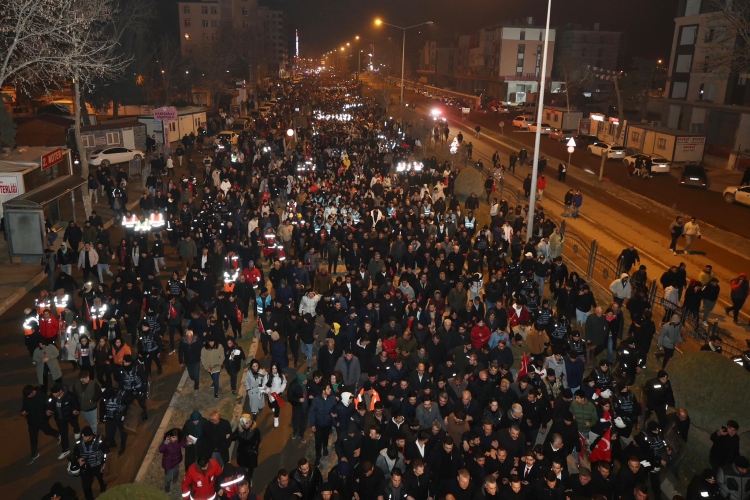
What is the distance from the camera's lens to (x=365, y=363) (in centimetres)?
1045

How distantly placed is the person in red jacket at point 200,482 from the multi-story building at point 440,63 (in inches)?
4334

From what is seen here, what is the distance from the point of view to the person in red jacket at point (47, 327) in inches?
428

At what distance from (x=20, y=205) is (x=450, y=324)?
43.6 ft

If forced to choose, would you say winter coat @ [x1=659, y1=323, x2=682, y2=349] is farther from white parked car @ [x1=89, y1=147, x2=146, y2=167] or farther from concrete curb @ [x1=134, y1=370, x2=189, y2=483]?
white parked car @ [x1=89, y1=147, x2=146, y2=167]

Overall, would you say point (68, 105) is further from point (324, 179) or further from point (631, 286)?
point (631, 286)

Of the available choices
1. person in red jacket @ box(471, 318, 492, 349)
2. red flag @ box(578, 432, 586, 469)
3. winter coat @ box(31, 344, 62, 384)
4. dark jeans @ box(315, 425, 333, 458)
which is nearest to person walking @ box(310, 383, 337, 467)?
dark jeans @ box(315, 425, 333, 458)

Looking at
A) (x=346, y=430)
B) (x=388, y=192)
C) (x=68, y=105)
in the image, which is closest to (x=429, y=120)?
(x=388, y=192)

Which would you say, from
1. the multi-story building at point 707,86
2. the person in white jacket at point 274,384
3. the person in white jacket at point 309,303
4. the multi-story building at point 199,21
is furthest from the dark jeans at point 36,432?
the multi-story building at point 199,21

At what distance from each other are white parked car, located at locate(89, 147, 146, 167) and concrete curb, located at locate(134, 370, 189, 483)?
73.6 feet

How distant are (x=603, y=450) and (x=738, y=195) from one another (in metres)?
23.2

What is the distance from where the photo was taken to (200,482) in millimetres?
7086

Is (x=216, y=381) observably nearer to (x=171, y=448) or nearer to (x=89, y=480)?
(x=171, y=448)

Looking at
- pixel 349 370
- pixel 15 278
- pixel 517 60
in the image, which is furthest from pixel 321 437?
pixel 517 60

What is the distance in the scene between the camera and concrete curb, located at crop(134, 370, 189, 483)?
865 centimetres
